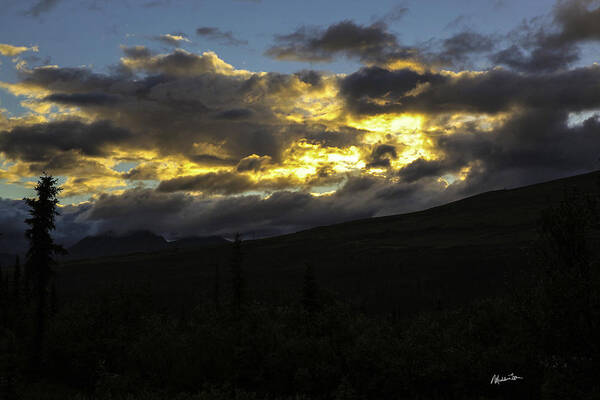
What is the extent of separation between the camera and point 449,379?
1415 inches

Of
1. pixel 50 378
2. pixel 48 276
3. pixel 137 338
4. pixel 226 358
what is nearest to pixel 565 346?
pixel 226 358

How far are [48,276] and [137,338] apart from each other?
949cm

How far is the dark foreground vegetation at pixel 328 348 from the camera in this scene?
2620 centimetres

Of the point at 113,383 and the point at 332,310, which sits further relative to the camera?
the point at 332,310

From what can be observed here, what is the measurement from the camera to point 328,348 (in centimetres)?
3691

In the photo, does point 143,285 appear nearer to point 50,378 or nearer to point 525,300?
point 50,378
